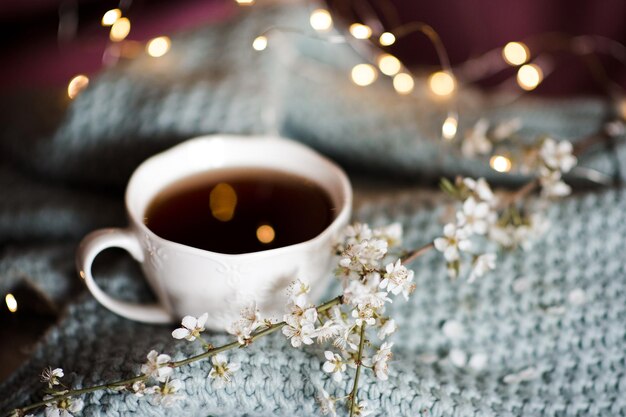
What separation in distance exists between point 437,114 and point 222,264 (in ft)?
1.32

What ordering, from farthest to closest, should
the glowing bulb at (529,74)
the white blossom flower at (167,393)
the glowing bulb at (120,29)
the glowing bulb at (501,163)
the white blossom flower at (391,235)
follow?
the glowing bulb at (529,74), the glowing bulb at (120,29), the glowing bulb at (501,163), the white blossom flower at (391,235), the white blossom flower at (167,393)

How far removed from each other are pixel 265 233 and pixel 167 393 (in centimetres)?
16

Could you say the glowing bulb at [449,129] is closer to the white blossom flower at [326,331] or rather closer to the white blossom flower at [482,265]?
the white blossom flower at [482,265]

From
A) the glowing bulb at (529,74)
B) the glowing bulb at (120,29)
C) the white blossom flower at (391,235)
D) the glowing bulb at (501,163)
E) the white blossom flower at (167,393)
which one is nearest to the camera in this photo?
the white blossom flower at (167,393)

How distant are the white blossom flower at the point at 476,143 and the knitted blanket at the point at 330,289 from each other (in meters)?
0.01

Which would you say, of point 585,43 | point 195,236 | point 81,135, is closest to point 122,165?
point 81,135

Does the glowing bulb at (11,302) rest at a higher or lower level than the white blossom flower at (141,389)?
lower

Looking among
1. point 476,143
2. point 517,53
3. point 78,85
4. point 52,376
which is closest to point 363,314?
point 52,376

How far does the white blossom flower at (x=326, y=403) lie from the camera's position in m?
0.43

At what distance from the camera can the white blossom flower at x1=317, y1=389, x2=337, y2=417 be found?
1.43 feet

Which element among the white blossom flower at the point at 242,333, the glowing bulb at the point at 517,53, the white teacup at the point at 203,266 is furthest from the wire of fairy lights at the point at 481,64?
the white blossom flower at the point at 242,333

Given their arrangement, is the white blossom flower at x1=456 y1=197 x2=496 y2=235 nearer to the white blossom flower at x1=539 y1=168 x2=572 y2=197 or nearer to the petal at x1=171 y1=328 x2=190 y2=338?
the white blossom flower at x1=539 y1=168 x2=572 y2=197

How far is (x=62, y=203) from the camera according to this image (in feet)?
2.24

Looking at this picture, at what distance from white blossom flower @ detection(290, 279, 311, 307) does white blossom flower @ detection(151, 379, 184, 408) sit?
0.10 meters
